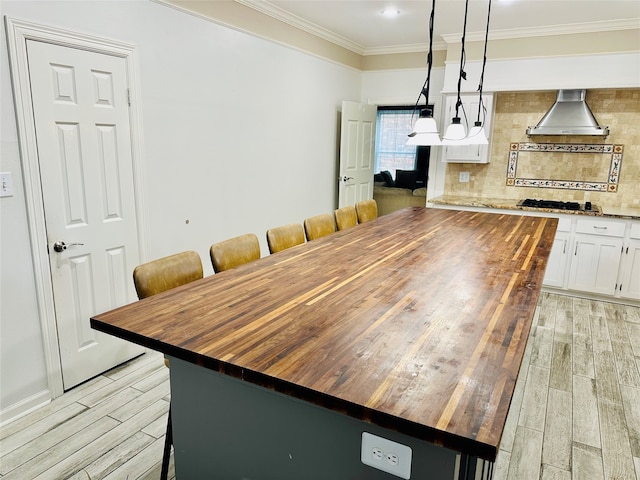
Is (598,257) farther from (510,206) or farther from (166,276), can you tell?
(166,276)

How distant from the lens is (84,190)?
2561 millimetres

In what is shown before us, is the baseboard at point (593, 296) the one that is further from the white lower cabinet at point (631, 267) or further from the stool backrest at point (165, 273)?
the stool backrest at point (165, 273)

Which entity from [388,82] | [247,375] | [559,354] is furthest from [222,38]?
[559,354]

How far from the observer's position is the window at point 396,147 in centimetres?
683

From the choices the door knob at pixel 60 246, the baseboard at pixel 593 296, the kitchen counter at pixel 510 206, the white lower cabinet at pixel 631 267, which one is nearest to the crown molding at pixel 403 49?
the kitchen counter at pixel 510 206

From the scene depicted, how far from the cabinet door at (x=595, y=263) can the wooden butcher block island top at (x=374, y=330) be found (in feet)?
7.42

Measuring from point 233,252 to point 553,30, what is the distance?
4049 millimetres

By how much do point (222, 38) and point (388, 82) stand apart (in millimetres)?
2718

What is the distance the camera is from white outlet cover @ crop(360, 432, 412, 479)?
1062 millimetres

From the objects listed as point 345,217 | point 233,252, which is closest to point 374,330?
point 233,252

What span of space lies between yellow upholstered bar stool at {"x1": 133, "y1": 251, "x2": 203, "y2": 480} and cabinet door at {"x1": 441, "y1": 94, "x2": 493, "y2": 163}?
3695 millimetres

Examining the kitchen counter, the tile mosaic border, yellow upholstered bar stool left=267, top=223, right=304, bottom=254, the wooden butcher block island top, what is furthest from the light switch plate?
the tile mosaic border

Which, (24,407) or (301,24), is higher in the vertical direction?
(301,24)

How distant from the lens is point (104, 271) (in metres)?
2.74
